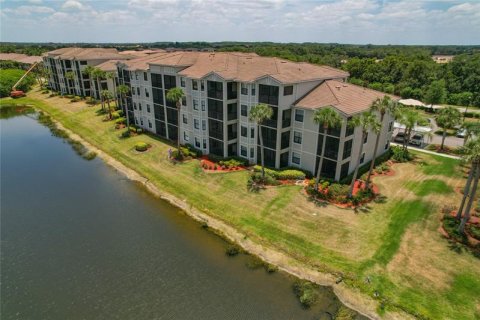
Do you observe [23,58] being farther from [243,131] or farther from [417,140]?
[417,140]

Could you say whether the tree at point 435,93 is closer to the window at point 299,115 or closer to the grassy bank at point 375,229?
the grassy bank at point 375,229

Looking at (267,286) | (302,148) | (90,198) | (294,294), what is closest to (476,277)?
(294,294)

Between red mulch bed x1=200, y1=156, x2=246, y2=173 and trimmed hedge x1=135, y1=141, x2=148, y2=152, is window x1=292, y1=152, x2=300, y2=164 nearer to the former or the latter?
red mulch bed x1=200, y1=156, x2=246, y2=173

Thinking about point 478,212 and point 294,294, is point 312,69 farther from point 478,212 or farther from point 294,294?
point 294,294

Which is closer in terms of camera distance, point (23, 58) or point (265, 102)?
point (265, 102)

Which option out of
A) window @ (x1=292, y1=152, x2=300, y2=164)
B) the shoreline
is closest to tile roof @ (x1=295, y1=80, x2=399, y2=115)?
window @ (x1=292, y1=152, x2=300, y2=164)

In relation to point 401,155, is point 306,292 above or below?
below

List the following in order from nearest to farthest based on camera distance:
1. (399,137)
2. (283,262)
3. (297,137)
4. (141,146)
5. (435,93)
A: (283,262), (297,137), (141,146), (399,137), (435,93)

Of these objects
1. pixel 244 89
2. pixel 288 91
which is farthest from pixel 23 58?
pixel 288 91
